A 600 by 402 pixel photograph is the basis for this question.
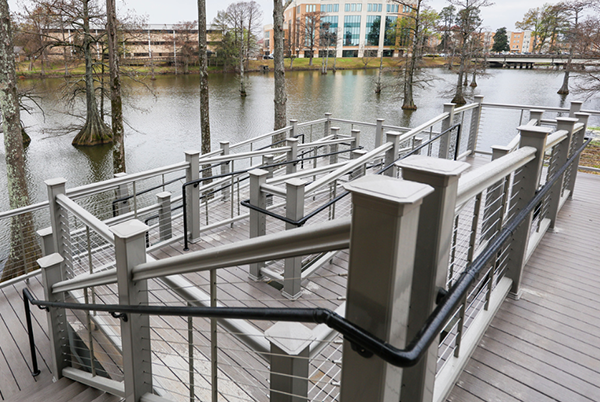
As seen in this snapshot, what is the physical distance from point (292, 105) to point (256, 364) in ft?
80.3

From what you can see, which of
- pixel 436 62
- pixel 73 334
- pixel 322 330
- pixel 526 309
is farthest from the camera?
pixel 436 62

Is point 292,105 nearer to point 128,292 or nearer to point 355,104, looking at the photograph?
point 355,104

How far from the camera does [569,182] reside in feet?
17.9

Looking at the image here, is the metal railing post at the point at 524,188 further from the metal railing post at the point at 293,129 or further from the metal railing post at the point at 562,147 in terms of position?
the metal railing post at the point at 293,129

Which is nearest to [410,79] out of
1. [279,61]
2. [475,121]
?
[279,61]

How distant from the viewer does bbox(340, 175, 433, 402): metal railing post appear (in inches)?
34.1

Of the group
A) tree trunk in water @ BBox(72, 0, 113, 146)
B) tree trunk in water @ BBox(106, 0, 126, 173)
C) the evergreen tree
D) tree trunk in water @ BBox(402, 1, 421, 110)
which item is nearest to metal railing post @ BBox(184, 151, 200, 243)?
tree trunk in water @ BBox(106, 0, 126, 173)

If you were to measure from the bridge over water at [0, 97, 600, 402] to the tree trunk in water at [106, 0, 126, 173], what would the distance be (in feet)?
20.6

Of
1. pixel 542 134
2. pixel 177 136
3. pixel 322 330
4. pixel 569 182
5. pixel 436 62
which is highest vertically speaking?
pixel 436 62

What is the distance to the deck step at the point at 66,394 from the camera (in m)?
3.34

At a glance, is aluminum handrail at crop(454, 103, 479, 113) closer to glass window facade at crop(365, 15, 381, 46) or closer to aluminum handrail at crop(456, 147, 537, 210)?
aluminum handrail at crop(456, 147, 537, 210)

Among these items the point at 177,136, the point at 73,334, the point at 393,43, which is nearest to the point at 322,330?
the point at 73,334

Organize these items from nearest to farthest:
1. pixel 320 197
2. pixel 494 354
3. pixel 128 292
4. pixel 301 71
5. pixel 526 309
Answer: pixel 128 292 < pixel 494 354 < pixel 526 309 < pixel 320 197 < pixel 301 71

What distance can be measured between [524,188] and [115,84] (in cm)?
1119
